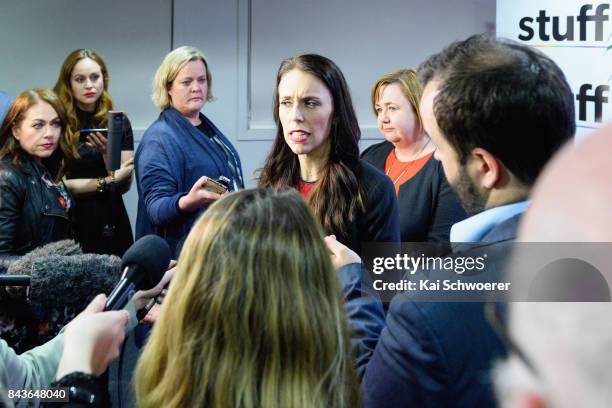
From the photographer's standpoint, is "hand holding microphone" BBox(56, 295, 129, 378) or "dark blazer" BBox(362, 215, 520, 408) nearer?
"dark blazer" BBox(362, 215, 520, 408)

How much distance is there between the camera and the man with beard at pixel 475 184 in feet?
3.05

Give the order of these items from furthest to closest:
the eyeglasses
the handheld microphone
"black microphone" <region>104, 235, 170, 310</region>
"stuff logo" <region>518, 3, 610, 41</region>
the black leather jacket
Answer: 1. the handheld microphone
2. the black leather jacket
3. "stuff logo" <region>518, 3, 610, 41</region>
4. "black microphone" <region>104, 235, 170, 310</region>
5. the eyeglasses

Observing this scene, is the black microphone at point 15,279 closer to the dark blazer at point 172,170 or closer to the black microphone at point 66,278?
the black microphone at point 66,278

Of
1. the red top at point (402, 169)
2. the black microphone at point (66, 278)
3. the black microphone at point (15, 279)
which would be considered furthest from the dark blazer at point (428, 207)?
the black microphone at point (15, 279)

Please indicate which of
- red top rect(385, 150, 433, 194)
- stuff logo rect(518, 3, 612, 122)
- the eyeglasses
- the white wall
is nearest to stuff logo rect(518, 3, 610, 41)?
stuff logo rect(518, 3, 612, 122)

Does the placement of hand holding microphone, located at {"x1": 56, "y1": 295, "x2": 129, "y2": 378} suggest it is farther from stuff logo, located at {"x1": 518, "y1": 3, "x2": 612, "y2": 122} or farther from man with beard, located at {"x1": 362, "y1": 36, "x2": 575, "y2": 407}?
stuff logo, located at {"x1": 518, "y1": 3, "x2": 612, "y2": 122}

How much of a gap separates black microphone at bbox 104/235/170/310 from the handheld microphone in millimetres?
1977

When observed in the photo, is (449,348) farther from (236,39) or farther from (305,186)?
(236,39)

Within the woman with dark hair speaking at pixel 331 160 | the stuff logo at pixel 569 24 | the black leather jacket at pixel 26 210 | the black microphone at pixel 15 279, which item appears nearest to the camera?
the black microphone at pixel 15 279

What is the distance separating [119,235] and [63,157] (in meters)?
0.57

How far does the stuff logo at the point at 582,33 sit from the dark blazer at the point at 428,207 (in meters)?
0.44

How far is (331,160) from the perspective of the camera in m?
1.88

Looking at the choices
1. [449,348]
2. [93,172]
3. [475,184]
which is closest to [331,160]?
[475,184]

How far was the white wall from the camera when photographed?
15.6 feet
